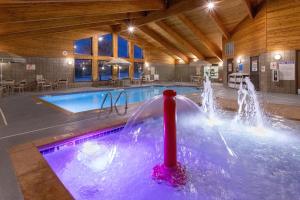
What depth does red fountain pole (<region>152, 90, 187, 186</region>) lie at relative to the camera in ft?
7.13

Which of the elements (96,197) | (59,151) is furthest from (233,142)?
(59,151)

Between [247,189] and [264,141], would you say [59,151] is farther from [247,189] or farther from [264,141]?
[264,141]

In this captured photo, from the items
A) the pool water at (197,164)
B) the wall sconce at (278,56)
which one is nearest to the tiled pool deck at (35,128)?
the pool water at (197,164)

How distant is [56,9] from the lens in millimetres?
6375

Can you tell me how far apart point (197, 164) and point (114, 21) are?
36.5 ft

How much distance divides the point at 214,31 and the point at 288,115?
10277mm

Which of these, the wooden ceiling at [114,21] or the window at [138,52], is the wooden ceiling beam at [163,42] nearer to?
the wooden ceiling at [114,21]

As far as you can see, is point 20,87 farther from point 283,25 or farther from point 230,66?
point 283,25

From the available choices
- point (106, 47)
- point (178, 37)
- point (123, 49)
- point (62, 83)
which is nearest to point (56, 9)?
point (62, 83)

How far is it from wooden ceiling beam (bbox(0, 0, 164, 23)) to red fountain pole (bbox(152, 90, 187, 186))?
5844 mm

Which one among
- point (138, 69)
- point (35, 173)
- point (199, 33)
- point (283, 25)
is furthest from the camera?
point (138, 69)

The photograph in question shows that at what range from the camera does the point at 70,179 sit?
2543 millimetres

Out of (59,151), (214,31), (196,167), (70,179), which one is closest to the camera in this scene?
(70,179)

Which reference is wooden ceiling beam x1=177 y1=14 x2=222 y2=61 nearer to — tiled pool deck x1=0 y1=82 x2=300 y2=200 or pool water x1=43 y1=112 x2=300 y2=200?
tiled pool deck x1=0 y1=82 x2=300 y2=200
